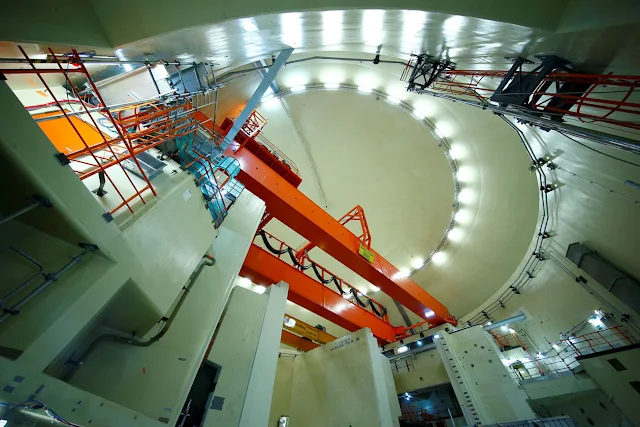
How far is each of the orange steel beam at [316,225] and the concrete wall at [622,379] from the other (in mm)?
2941

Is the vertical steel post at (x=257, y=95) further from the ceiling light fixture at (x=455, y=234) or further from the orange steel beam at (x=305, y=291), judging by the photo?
the ceiling light fixture at (x=455, y=234)

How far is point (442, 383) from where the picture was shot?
18.2 ft

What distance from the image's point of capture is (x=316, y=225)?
177 inches

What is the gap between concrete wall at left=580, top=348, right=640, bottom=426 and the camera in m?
3.48

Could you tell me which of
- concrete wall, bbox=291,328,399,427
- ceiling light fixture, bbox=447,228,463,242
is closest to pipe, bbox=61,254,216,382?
concrete wall, bbox=291,328,399,427

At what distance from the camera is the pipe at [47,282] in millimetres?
868

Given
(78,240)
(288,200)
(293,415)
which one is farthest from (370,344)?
(78,240)

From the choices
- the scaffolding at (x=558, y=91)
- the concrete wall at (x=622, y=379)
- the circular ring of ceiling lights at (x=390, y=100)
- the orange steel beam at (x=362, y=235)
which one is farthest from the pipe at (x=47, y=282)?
the concrete wall at (x=622, y=379)

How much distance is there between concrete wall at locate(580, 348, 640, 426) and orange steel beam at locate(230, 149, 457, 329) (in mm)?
2941

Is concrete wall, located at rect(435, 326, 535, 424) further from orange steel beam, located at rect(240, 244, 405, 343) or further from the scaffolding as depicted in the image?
the scaffolding

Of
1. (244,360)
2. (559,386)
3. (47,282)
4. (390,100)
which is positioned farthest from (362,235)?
(47,282)

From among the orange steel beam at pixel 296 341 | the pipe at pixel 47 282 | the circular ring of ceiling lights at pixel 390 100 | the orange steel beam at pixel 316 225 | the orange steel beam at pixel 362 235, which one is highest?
the circular ring of ceiling lights at pixel 390 100

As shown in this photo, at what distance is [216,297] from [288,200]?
7.39ft

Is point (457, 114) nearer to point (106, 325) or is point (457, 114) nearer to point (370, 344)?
point (370, 344)
